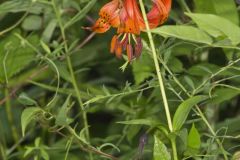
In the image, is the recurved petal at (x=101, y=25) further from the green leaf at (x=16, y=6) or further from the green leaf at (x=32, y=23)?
the green leaf at (x=32, y=23)

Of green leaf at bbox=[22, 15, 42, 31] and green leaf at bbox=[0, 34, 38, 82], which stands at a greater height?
green leaf at bbox=[22, 15, 42, 31]

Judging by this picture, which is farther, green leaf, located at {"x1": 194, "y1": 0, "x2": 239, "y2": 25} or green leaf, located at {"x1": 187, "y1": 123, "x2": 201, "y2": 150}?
green leaf, located at {"x1": 194, "y1": 0, "x2": 239, "y2": 25}

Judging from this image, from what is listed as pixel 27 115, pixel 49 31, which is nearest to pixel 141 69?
pixel 49 31

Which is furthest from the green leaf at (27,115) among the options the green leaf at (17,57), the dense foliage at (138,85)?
the green leaf at (17,57)

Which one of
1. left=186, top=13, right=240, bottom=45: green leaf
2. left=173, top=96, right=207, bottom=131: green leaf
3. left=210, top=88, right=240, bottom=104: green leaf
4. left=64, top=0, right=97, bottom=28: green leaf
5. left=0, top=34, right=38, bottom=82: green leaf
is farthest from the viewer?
left=0, top=34, right=38, bottom=82: green leaf

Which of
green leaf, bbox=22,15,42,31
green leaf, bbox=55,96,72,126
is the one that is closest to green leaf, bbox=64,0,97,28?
green leaf, bbox=55,96,72,126

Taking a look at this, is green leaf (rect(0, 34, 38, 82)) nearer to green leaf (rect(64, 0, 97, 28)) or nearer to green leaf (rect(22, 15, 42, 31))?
green leaf (rect(22, 15, 42, 31))

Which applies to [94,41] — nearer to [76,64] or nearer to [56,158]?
[76,64]
